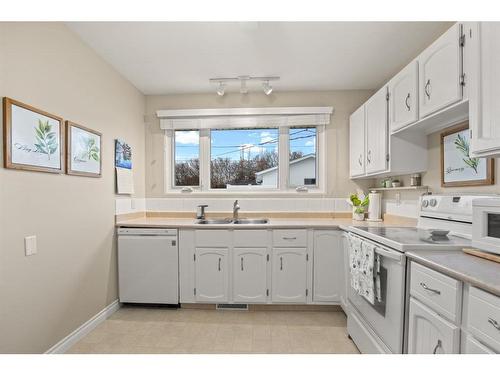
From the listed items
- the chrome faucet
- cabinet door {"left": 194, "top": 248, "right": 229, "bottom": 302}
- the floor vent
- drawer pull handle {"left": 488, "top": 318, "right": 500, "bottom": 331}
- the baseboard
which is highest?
the chrome faucet

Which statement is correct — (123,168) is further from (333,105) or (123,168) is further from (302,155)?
(333,105)

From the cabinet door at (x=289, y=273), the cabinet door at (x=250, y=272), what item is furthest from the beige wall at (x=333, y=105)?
the cabinet door at (x=250, y=272)

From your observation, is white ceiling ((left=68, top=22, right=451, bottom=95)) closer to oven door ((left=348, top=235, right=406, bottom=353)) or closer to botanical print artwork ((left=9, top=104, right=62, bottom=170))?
botanical print artwork ((left=9, top=104, right=62, bottom=170))

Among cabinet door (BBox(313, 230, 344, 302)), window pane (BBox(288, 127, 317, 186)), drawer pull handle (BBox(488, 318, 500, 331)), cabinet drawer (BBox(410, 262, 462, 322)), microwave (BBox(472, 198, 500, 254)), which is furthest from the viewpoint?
window pane (BBox(288, 127, 317, 186))

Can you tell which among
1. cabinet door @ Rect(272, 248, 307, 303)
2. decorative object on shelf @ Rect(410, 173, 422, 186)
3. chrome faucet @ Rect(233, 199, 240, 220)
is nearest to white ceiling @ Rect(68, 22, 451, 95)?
decorative object on shelf @ Rect(410, 173, 422, 186)

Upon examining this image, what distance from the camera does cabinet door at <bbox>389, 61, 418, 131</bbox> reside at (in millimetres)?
1731

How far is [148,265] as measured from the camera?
2521 millimetres

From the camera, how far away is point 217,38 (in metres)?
1.99

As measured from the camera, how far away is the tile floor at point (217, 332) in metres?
1.92

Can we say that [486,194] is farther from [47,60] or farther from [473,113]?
[47,60]

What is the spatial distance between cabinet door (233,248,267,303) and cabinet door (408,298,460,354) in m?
1.38

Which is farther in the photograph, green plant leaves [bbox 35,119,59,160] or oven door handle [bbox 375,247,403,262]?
green plant leaves [bbox 35,119,59,160]

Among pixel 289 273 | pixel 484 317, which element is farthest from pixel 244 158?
pixel 484 317

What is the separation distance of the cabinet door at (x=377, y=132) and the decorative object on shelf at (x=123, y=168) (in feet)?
8.38
